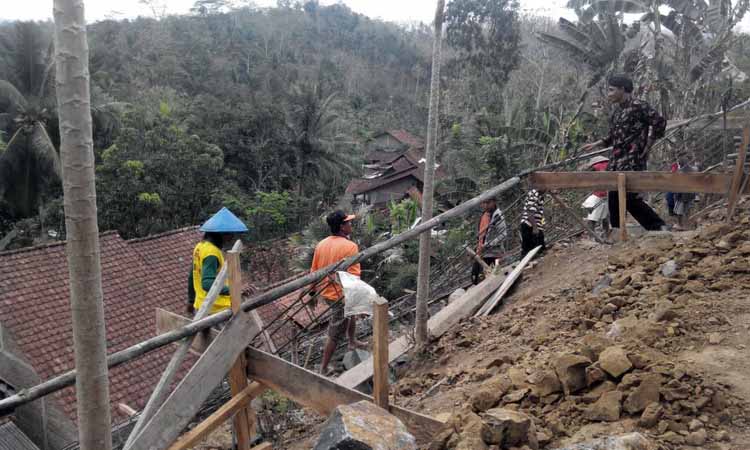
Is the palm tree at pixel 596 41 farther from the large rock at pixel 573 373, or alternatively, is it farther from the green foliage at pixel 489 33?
the large rock at pixel 573 373

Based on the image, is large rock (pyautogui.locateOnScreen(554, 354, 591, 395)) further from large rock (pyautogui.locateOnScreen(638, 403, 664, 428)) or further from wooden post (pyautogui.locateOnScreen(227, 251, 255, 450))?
wooden post (pyautogui.locateOnScreen(227, 251, 255, 450))

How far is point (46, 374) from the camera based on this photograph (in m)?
10.4

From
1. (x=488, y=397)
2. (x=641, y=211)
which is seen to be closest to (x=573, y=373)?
(x=488, y=397)

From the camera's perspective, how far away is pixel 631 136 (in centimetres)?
505

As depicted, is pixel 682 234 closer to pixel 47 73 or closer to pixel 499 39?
pixel 47 73

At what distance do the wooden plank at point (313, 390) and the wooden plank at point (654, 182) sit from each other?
2.90 metres

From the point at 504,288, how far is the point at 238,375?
9.54ft

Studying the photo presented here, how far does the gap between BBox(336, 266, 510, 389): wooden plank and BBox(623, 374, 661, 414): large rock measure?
227 cm

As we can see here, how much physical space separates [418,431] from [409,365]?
2.06 metres

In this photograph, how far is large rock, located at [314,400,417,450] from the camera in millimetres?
2250

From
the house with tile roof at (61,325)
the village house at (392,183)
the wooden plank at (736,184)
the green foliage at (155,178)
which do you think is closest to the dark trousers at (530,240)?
the wooden plank at (736,184)

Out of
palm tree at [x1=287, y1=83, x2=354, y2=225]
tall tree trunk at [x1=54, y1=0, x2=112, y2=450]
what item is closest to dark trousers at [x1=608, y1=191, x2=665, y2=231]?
tall tree trunk at [x1=54, y1=0, x2=112, y2=450]

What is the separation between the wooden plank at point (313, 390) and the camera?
2.83 meters

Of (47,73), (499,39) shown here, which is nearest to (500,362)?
(47,73)
